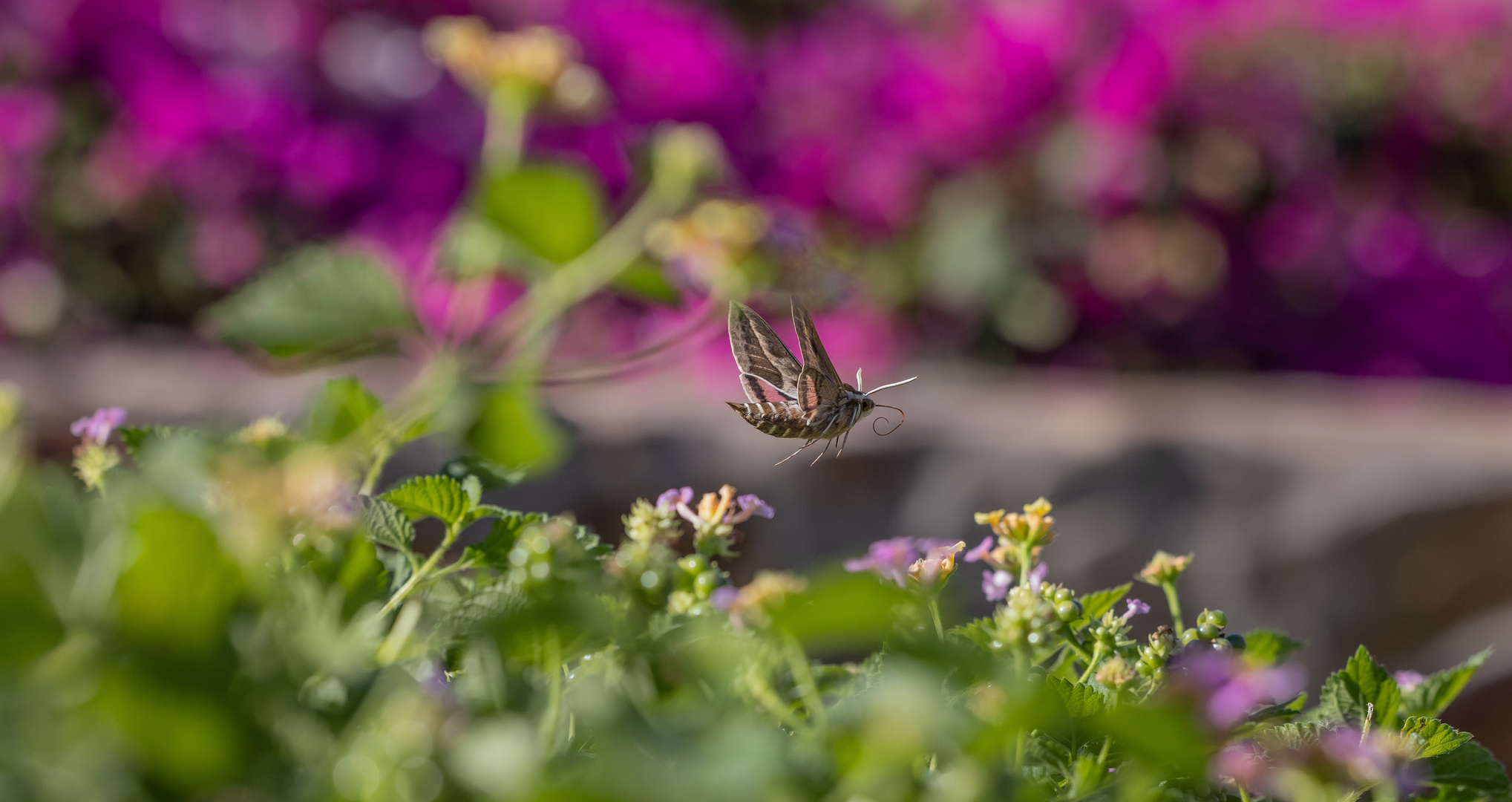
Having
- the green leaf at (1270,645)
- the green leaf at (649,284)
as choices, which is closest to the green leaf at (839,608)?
the green leaf at (1270,645)

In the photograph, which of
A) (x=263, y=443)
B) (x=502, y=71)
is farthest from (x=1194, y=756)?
(x=502, y=71)

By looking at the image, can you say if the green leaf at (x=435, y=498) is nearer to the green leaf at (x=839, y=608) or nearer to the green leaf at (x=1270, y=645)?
the green leaf at (x=839, y=608)

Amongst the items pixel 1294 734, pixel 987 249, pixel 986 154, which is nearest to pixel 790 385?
pixel 1294 734

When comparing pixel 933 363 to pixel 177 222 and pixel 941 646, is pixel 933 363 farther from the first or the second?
pixel 941 646

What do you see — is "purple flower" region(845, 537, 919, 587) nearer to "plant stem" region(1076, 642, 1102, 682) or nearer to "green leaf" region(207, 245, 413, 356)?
"plant stem" region(1076, 642, 1102, 682)

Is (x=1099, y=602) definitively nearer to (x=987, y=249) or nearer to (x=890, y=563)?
(x=890, y=563)

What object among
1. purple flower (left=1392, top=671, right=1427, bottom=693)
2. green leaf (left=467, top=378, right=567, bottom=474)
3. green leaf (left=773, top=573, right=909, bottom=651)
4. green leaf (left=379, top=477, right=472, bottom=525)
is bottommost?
green leaf (left=467, top=378, right=567, bottom=474)

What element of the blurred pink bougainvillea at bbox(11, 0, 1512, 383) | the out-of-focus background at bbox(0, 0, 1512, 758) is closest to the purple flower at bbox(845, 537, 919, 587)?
the out-of-focus background at bbox(0, 0, 1512, 758)
